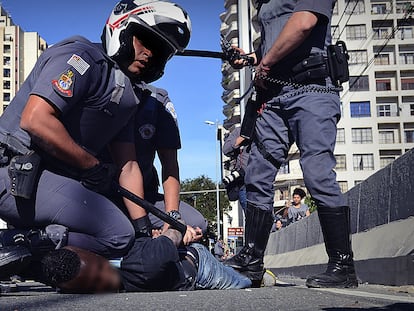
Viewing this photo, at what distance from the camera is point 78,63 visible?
3.44 m

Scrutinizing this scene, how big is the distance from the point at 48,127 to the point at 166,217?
3.40ft

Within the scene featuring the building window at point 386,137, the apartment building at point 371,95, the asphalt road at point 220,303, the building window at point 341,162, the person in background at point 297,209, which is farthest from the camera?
the building window at point 386,137

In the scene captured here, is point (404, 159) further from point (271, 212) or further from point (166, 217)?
point (166, 217)

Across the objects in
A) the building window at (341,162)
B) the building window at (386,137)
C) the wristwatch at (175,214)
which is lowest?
the wristwatch at (175,214)

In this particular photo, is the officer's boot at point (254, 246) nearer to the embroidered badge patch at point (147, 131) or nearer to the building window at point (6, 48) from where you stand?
the embroidered badge patch at point (147, 131)

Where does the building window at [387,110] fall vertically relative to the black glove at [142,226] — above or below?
above

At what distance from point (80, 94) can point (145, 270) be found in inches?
37.5

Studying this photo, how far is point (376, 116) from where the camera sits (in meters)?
69.4

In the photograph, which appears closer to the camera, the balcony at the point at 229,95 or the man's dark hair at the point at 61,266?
the man's dark hair at the point at 61,266

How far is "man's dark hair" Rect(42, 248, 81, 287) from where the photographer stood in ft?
10.3

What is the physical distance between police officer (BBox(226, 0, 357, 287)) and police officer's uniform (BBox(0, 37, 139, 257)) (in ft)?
3.17

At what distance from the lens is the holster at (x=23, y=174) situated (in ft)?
11.1

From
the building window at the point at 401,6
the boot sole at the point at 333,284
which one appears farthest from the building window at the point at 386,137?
the boot sole at the point at 333,284

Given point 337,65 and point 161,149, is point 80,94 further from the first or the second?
point 337,65
